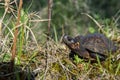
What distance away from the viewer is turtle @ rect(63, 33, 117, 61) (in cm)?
325

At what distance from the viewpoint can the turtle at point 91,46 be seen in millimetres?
3245

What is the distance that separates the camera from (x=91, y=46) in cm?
330

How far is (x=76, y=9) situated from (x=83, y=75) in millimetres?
5739

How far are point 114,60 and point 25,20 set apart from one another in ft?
2.96

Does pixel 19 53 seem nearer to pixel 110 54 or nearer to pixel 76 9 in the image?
pixel 110 54

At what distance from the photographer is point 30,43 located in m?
3.51

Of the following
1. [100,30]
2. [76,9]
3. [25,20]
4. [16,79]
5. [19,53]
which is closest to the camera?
[16,79]

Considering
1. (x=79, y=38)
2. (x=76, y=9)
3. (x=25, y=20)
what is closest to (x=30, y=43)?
(x=25, y=20)

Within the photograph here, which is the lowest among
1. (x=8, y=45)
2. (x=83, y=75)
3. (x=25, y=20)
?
(x=83, y=75)

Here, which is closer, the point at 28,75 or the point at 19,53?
the point at 28,75

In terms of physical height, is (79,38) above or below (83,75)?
above

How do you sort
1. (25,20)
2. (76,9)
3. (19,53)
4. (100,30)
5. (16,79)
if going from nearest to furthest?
(16,79)
(19,53)
(25,20)
(100,30)
(76,9)

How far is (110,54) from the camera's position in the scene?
3197 mm

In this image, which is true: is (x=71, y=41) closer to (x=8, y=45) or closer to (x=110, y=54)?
(x=110, y=54)
